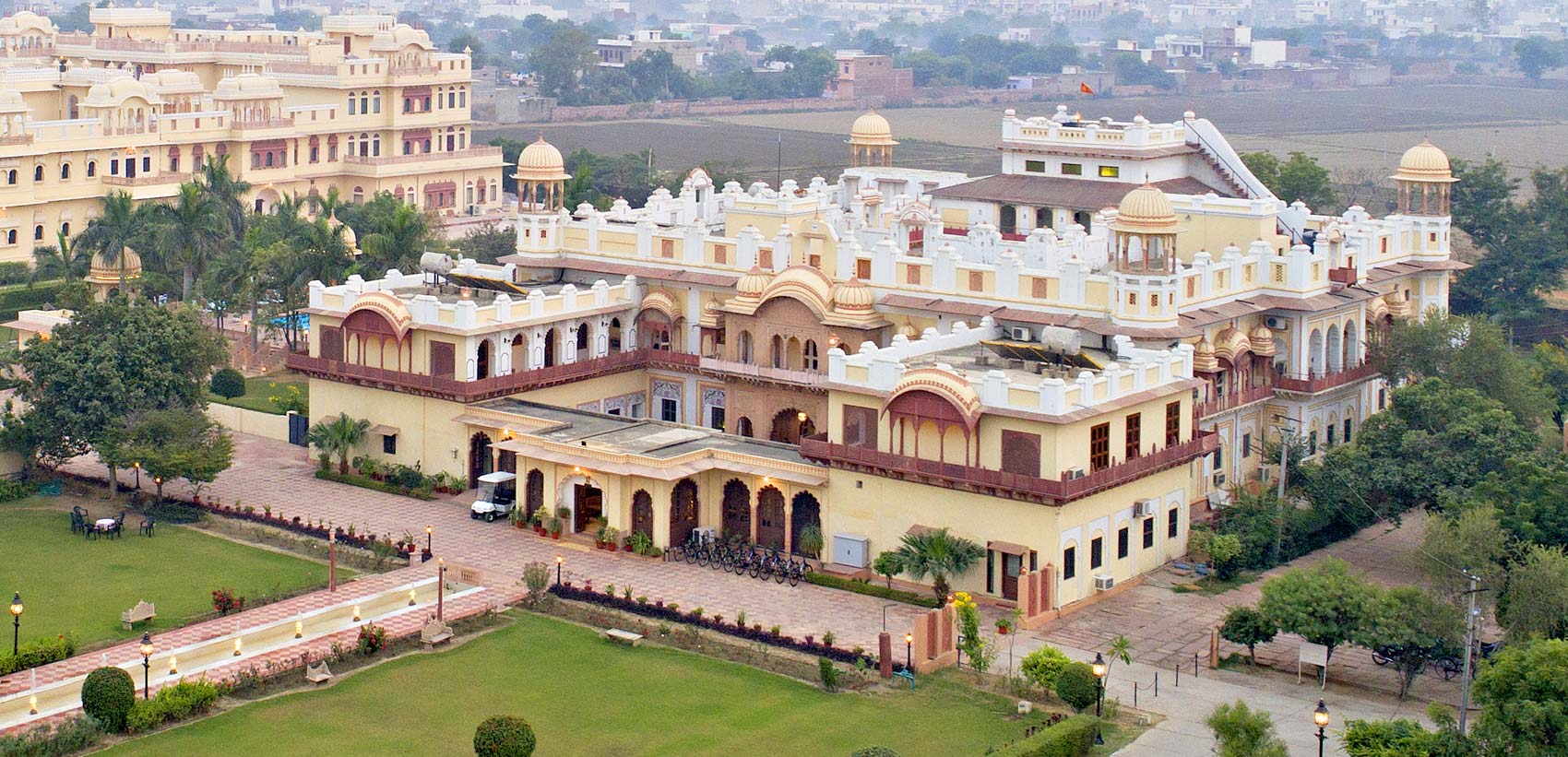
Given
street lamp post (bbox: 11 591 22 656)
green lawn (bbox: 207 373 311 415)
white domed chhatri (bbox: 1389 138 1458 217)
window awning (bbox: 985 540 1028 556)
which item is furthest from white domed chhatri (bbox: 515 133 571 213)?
white domed chhatri (bbox: 1389 138 1458 217)

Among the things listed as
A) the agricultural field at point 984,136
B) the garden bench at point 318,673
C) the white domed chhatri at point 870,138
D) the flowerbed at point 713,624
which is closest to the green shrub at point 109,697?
the garden bench at point 318,673

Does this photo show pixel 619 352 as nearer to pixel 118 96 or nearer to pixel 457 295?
pixel 457 295

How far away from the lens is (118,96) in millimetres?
98000

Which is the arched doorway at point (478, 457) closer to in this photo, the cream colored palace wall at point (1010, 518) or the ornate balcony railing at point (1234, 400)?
the cream colored palace wall at point (1010, 518)

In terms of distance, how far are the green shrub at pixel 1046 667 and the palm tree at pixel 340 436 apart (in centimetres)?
2504

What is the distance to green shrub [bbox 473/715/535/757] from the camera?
1583 inches

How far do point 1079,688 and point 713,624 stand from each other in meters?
8.98

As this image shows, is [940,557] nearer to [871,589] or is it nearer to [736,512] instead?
[871,589]

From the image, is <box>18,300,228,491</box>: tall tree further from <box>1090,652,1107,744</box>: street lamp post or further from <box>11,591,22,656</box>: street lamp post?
<box>1090,652,1107,744</box>: street lamp post

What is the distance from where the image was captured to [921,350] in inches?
2260

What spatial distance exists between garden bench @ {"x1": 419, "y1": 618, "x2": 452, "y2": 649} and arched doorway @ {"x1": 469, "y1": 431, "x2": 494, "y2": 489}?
13.1m

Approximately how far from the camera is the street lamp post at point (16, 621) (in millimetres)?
46031

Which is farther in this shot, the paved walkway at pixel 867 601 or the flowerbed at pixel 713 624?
the flowerbed at pixel 713 624

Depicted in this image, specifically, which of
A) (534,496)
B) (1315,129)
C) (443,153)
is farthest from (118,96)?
(1315,129)
